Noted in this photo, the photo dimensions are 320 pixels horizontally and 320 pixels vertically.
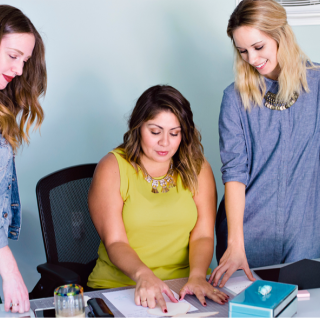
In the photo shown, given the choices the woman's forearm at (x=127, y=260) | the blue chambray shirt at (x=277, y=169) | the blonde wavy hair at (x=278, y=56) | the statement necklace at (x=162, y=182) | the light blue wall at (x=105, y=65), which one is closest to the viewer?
the woman's forearm at (x=127, y=260)

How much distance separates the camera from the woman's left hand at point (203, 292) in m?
1.18

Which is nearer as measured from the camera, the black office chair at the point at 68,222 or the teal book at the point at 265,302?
the teal book at the point at 265,302

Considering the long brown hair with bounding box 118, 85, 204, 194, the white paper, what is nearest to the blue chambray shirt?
the long brown hair with bounding box 118, 85, 204, 194

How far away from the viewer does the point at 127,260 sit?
1.40 meters

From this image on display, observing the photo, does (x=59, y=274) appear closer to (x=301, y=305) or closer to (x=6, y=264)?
(x=6, y=264)

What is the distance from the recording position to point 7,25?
119 cm

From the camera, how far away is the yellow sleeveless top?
157 cm

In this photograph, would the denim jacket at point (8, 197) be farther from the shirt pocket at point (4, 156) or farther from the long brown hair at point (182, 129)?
the long brown hair at point (182, 129)

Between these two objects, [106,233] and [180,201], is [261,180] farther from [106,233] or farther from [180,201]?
[106,233]

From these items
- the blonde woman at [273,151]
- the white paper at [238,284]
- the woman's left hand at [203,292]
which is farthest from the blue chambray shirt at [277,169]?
the woman's left hand at [203,292]

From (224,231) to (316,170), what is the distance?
46 centimetres

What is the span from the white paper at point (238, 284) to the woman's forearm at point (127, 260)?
0.27 metres

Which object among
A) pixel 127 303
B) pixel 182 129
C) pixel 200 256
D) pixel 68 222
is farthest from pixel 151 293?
pixel 182 129

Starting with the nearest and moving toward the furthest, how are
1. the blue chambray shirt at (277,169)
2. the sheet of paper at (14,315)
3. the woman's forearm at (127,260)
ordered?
the sheet of paper at (14,315) < the woman's forearm at (127,260) < the blue chambray shirt at (277,169)
